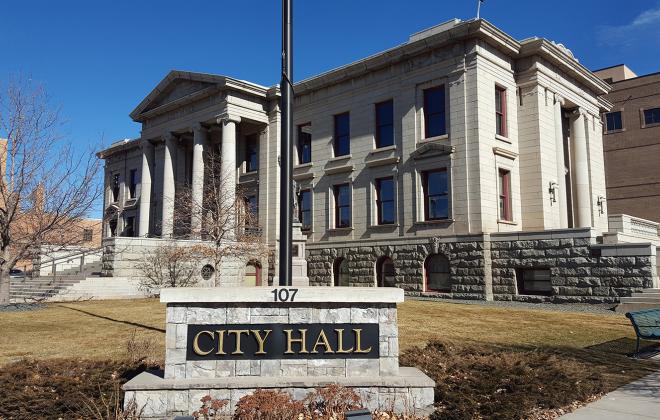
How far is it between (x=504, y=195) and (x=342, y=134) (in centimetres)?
1056

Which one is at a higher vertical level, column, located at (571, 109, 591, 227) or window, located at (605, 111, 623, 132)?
window, located at (605, 111, 623, 132)

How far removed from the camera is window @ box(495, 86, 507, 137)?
89.8 feet

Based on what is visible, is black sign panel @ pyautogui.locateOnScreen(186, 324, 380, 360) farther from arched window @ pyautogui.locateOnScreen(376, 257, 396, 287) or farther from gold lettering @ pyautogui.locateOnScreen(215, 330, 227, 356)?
arched window @ pyautogui.locateOnScreen(376, 257, 396, 287)

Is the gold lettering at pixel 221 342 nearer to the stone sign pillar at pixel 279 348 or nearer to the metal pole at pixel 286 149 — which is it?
the stone sign pillar at pixel 279 348

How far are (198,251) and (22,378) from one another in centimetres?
1976

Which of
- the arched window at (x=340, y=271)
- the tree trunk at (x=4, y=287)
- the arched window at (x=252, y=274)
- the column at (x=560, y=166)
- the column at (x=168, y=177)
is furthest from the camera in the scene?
the column at (x=168, y=177)

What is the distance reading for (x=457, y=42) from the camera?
2627 centimetres

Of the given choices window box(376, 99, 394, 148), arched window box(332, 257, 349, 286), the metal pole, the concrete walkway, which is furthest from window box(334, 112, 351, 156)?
the concrete walkway

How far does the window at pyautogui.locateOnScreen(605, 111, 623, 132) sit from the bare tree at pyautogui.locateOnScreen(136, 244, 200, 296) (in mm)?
39553

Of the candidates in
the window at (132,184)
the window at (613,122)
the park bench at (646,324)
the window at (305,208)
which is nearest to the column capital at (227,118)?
the window at (305,208)

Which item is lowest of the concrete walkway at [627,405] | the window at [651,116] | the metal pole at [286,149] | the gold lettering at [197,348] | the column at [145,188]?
the concrete walkway at [627,405]

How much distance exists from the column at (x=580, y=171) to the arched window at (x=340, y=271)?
45.8 feet

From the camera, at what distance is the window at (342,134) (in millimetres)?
32031

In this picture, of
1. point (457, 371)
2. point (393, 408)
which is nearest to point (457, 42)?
point (457, 371)
